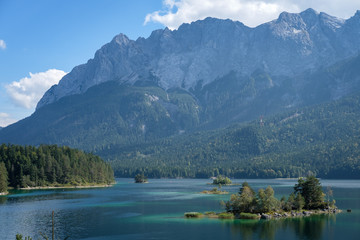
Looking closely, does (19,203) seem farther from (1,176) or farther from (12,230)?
(12,230)

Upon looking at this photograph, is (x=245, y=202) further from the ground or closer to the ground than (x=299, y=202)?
further from the ground

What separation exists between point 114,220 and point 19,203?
179ft

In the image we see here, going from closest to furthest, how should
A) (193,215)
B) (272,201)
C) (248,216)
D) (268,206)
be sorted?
Answer: 1. (248,216)
2. (193,215)
3. (272,201)
4. (268,206)

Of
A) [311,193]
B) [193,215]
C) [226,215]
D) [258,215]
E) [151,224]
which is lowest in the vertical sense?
[151,224]

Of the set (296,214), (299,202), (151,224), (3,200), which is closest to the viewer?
(151,224)

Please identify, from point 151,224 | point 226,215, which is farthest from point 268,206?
point 151,224

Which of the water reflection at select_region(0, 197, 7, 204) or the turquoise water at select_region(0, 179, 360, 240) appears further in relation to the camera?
the water reflection at select_region(0, 197, 7, 204)

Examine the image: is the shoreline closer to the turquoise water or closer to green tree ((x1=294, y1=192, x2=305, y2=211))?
green tree ((x1=294, y1=192, x2=305, y2=211))

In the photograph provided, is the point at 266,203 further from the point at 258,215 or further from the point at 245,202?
the point at 245,202

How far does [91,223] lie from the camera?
122 m

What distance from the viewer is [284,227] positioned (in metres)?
114

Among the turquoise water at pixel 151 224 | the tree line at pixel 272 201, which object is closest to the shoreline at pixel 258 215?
the tree line at pixel 272 201

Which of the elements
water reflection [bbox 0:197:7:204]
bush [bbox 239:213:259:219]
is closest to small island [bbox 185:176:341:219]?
bush [bbox 239:213:259:219]

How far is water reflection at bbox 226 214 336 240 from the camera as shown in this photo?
104312mm
